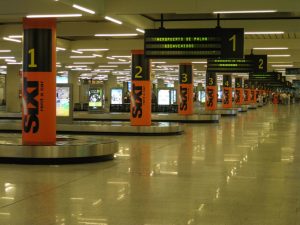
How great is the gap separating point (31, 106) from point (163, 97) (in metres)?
31.0

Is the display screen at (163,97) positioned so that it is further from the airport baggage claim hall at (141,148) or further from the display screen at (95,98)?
the airport baggage claim hall at (141,148)

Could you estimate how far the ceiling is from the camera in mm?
12641

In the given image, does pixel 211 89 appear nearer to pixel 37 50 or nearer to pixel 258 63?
pixel 258 63

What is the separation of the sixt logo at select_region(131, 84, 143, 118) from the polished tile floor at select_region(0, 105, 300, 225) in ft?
27.6

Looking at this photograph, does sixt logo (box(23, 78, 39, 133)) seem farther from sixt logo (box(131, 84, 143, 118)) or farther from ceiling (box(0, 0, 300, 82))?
sixt logo (box(131, 84, 143, 118))

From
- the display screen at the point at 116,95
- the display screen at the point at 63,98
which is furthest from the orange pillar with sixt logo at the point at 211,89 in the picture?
the display screen at the point at 63,98

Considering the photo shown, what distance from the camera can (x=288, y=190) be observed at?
917cm

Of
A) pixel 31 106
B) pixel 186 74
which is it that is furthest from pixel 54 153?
pixel 186 74

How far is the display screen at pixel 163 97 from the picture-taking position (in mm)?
43688

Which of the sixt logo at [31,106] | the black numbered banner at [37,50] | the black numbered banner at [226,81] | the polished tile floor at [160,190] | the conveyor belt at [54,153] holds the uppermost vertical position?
the black numbered banner at [226,81]

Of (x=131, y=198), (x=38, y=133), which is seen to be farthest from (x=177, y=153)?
(x=131, y=198)

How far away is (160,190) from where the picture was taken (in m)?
9.07

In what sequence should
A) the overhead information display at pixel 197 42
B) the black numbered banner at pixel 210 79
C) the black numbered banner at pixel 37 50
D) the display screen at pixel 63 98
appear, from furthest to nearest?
the black numbered banner at pixel 210 79, the display screen at pixel 63 98, the overhead information display at pixel 197 42, the black numbered banner at pixel 37 50

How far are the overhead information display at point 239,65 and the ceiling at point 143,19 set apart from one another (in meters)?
0.70
